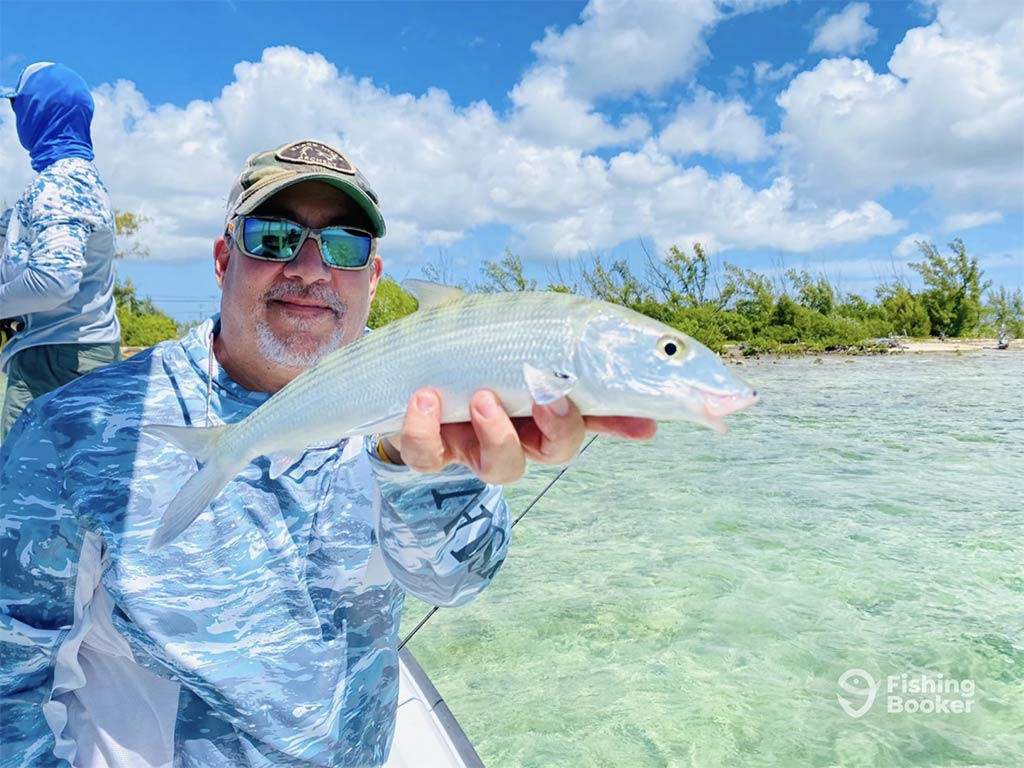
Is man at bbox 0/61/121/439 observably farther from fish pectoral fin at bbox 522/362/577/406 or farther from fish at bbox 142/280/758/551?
fish pectoral fin at bbox 522/362/577/406

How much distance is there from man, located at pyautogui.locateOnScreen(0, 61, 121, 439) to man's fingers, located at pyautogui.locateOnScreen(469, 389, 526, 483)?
250 centimetres

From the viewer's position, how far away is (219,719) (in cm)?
168

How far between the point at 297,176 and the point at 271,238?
17 cm

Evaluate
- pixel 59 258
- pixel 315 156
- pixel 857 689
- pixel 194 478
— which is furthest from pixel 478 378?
pixel 857 689

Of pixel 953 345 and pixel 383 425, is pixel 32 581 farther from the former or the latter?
pixel 953 345

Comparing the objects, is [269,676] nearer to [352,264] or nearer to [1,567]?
[1,567]

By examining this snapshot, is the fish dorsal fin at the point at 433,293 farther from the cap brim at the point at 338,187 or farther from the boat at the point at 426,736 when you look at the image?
the boat at the point at 426,736

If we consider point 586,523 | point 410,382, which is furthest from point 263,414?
point 586,523

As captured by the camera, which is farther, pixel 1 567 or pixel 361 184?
pixel 361 184

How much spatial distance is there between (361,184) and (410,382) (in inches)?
28.6

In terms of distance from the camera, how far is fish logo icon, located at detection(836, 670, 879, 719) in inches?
136

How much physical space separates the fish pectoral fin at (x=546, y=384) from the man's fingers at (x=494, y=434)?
0.08 m

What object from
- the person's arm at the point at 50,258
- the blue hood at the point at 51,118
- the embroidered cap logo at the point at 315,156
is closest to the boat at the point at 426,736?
the embroidered cap logo at the point at 315,156

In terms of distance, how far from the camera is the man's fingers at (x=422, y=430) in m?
1.41
